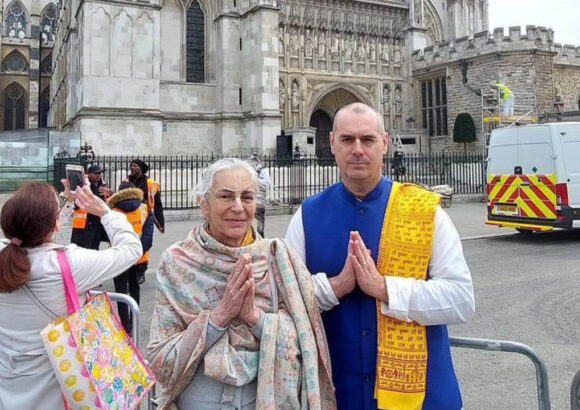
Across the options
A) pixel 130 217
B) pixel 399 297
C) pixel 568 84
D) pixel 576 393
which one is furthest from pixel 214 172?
pixel 568 84

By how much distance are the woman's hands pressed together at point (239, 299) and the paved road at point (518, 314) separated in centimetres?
228

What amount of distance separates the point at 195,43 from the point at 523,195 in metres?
16.1

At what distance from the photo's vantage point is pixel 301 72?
23.6 meters

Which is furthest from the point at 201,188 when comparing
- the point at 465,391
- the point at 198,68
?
the point at 198,68

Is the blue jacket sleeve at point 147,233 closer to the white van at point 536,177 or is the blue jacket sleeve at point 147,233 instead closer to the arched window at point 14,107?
the white van at point 536,177

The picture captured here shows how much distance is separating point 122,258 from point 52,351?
48 cm

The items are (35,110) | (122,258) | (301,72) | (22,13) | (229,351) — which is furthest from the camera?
(22,13)

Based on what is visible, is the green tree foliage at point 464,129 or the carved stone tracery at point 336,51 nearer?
the carved stone tracery at point 336,51

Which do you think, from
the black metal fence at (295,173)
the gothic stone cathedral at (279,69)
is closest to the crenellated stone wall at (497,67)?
the gothic stone cathedral at (279,69)

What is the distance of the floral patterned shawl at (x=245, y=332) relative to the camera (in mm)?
1618

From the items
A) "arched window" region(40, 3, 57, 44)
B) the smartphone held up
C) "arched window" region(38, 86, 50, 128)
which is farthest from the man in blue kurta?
"arched window" region(40, 3, 57, 44)

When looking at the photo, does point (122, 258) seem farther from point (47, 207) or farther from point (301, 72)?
point (301, 72)

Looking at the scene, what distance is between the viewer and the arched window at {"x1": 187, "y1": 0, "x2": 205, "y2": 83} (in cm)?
2148

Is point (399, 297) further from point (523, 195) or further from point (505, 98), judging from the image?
point (505, 98)
